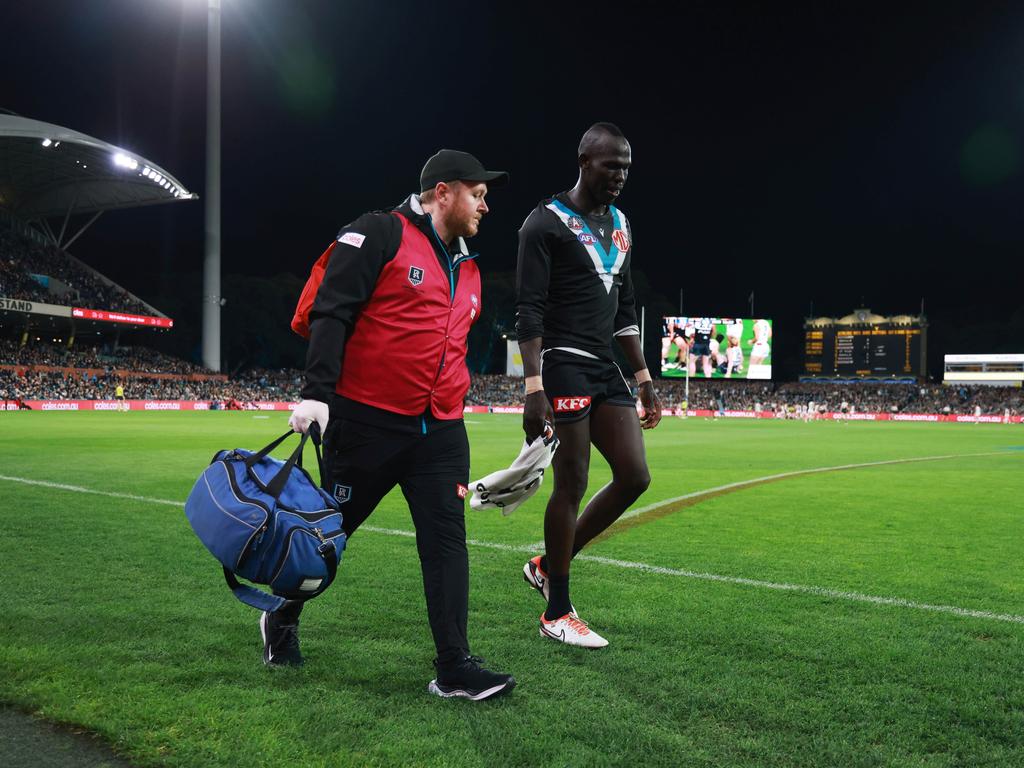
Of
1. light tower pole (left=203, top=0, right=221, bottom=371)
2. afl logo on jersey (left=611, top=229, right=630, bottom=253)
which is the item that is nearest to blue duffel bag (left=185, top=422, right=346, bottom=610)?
afl logo on jersey (left=611, top=229, right=630, bottom=253)

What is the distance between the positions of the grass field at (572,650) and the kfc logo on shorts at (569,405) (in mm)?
1117

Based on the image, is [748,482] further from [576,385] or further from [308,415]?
[308,415]

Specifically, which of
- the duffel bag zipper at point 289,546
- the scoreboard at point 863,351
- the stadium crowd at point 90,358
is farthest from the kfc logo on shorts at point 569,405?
the scoreboard at point 863,351

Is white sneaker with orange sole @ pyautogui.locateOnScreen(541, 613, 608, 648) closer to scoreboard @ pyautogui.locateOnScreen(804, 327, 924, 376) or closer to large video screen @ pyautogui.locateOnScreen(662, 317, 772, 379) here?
large video screen @ pyautogui.locateOnScreen(662, 317, 772, 379)

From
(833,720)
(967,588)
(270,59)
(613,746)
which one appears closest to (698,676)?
(833,720)

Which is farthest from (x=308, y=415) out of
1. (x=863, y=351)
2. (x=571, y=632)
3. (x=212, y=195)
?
(x=863, y=351)

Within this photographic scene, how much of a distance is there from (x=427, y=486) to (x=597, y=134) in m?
2.13

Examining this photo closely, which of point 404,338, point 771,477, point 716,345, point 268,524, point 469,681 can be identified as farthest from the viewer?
point 716,345

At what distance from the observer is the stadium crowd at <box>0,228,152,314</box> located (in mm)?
53438

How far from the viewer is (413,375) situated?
10.6 feet

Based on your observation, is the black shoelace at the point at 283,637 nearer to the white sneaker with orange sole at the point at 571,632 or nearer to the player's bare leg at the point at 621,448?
the white sneaker with orange sole at the point at 571,632

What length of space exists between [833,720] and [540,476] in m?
1.62

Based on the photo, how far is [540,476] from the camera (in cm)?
385

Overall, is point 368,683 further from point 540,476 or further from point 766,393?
point 766,393
